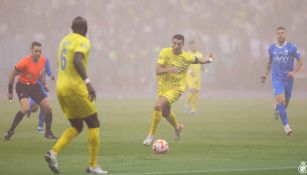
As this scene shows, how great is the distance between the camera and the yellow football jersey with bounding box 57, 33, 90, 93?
12.4m

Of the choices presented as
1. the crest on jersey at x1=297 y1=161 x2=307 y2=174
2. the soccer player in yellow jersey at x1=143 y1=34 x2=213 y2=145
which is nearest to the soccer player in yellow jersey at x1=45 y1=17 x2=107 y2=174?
the crest on jersey at x1=297 y1=161 x2=307 y2=174

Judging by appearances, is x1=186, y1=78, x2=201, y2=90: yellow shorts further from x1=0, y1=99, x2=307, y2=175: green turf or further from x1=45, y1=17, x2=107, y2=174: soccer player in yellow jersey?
x1=45, y1=17, x2=107, y2=174: soccer player in yellow jersey

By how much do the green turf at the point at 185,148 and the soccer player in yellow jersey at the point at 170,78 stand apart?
0.75m

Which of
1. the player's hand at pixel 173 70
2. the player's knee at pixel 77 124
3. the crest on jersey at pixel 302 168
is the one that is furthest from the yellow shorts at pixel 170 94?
the player's knee at pixel 77 124

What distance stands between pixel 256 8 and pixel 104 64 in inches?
439

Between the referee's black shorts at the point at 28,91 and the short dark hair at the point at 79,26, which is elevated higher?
the short dark hair at the point at 79,26

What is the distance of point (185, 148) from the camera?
1672 centimetres

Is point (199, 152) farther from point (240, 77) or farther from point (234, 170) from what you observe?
point (240, 77)

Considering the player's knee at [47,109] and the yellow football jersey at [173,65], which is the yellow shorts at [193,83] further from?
the yellow football jersey at [173,65]

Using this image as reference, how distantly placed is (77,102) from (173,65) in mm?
5528

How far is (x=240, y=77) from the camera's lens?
51.7 metres

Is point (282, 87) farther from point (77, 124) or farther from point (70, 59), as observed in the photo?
point (70, 59)

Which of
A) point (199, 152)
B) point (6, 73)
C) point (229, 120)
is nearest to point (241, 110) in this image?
point (229, 120)

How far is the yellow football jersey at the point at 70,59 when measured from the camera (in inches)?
486
